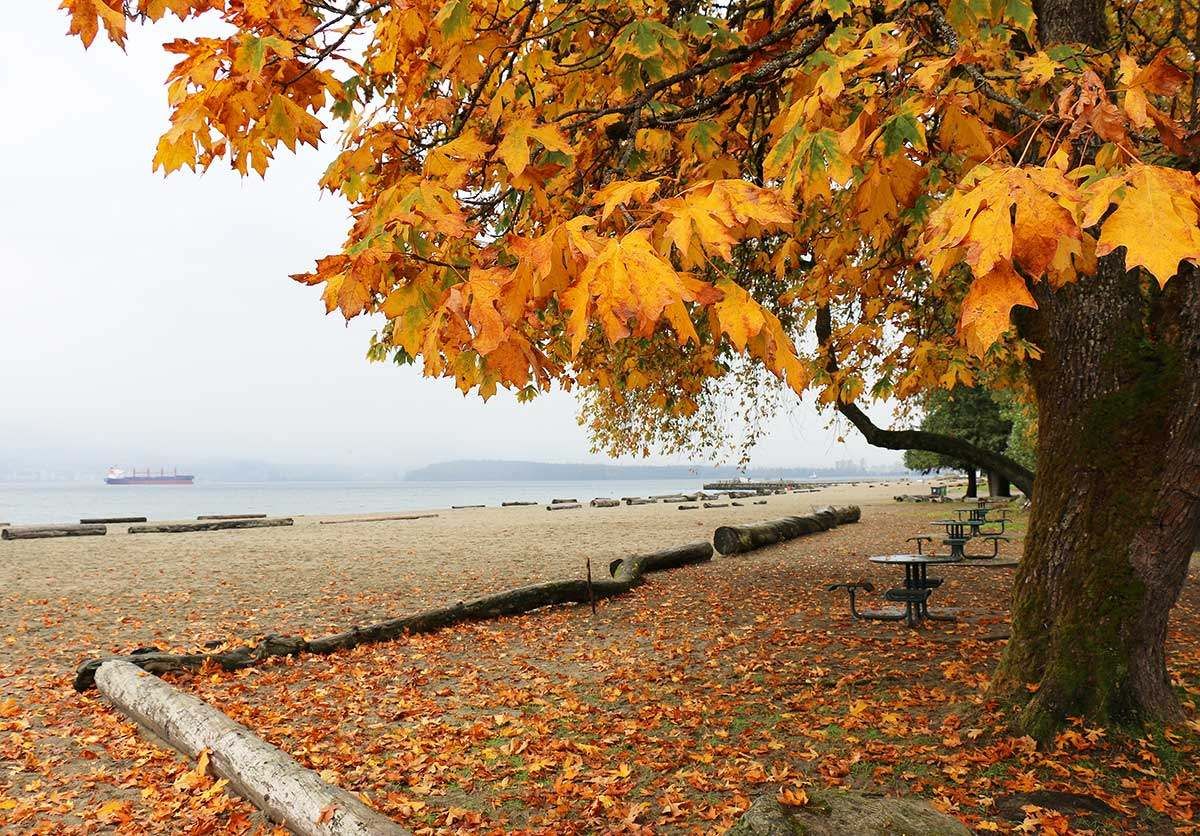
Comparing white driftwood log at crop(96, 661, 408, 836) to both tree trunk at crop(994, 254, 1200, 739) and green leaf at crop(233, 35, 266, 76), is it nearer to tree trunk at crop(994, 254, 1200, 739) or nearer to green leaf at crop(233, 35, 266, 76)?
green leaf at crop(233, 35, 266, 76)

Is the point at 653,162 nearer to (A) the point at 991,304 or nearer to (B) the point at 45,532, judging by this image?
(A) the point at 991,304

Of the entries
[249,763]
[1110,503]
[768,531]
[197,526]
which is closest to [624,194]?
[249,763]

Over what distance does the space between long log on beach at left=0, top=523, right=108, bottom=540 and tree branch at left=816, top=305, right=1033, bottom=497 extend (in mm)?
27318

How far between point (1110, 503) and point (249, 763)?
6.11 m

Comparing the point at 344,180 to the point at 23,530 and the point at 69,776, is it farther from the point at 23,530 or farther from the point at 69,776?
the point at 23,530

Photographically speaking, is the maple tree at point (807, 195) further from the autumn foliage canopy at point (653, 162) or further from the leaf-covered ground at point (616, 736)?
the leaf-covered ground at point (616, 736)

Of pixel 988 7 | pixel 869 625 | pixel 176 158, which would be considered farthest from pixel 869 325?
pixel 176 158

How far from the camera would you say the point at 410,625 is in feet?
32.6

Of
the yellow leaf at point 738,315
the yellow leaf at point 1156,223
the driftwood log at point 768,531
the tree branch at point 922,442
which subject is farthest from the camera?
the driftwood log at point 768,531

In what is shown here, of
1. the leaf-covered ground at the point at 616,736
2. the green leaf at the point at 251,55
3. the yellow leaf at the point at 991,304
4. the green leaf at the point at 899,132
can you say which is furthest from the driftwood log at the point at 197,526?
the yellow leaf at the point at 991,304

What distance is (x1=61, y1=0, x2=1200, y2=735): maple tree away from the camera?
1936 mm

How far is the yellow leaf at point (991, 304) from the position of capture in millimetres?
1674

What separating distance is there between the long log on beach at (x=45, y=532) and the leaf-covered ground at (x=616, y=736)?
64.1 feet

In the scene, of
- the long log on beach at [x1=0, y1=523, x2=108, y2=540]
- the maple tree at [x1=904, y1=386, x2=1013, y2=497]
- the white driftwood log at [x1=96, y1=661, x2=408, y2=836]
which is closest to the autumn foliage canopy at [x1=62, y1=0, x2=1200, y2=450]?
the white driftwood log at [x1=96, y1=661, x2=408, y2=836]
